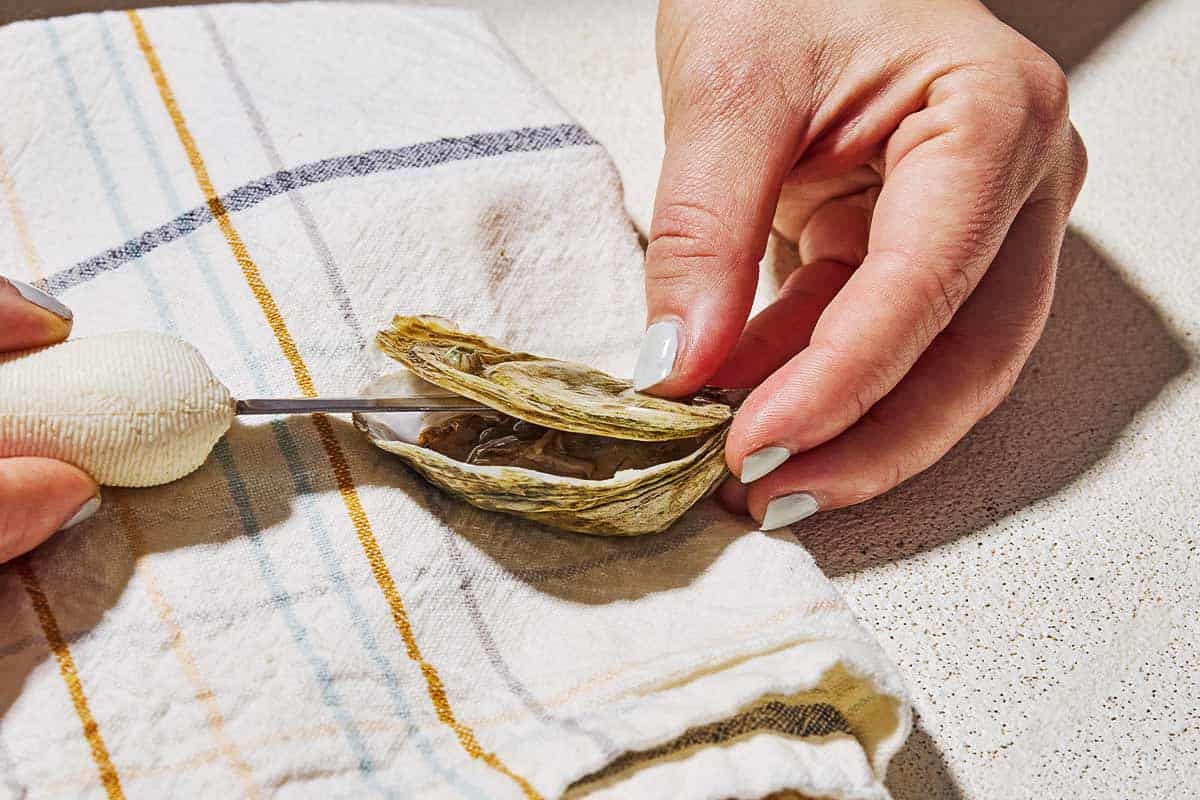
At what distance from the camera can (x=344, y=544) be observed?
0.82m

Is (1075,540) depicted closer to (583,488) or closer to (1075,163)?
(1075,163)

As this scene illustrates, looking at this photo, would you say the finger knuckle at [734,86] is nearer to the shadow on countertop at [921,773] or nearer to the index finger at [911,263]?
the index finger at [911,263]

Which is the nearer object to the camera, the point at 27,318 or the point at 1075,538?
the point at 27,318

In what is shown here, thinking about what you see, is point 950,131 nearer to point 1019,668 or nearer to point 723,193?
point 723,193

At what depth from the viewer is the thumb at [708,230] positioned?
89 centimetres

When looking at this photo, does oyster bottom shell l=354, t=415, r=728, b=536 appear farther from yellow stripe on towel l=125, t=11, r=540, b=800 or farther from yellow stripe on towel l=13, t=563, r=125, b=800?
yellow stripe on towel l=13, t=563, r=125, b=800

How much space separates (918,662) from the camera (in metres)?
0.91

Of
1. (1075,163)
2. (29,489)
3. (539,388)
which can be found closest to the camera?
(29,489)

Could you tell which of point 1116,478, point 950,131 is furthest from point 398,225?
point 1116,478

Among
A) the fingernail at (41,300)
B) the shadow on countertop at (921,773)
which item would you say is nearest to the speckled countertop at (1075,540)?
the shadow on countertop at (921,773)

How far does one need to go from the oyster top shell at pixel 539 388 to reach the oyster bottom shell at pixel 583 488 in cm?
3

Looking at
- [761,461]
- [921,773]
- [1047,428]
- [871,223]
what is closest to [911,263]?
[871,223]

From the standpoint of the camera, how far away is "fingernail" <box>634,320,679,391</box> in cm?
88

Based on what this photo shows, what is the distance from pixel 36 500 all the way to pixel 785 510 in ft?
1.95
